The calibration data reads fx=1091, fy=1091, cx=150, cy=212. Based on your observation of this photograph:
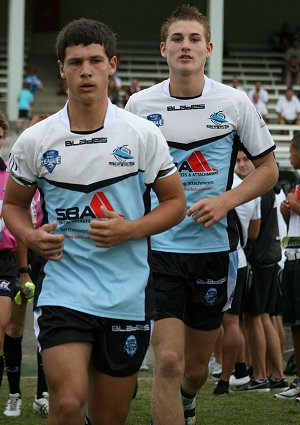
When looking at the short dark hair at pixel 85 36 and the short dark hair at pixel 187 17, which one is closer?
the short dark hair at pixel 85 36

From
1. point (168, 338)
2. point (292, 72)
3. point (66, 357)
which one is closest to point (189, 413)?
point (168, 338)

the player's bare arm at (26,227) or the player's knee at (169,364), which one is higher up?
the player's bare arm at (26,227)

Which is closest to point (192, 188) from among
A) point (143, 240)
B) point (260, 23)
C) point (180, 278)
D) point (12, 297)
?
point (180, 278)

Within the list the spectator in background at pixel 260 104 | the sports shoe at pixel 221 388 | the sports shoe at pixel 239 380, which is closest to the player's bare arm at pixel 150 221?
the sports shoe at pixel 221 388

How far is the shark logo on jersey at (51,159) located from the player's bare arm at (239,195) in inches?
37.5

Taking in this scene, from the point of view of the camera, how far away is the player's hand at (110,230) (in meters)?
5.00

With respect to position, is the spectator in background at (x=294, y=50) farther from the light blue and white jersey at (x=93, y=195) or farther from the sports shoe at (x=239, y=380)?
the light blue and white jersey at (x=93, y=195)

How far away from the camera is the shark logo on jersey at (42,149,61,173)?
5234mm

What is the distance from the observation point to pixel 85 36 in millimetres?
5277

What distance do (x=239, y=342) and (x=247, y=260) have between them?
35.1 inches

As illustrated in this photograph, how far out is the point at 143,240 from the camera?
5297 millimetres

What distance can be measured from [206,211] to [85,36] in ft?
4.27

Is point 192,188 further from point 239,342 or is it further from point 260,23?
point 260,23

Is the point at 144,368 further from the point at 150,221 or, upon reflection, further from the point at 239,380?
the point at 150,221
